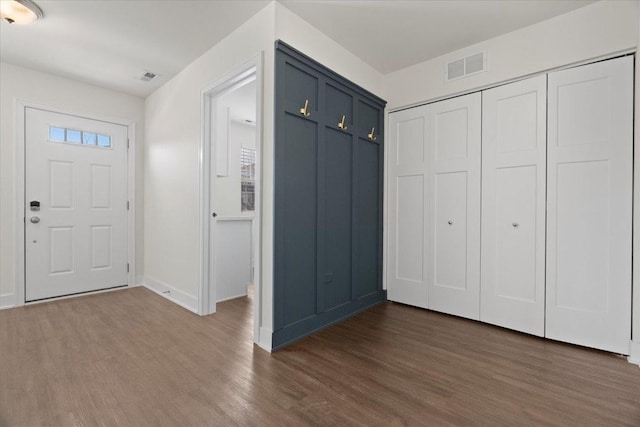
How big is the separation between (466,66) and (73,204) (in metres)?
4.73

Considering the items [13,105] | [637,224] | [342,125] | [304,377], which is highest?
[13,105]

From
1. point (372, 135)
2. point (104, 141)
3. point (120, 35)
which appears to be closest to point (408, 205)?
point (372, 135)

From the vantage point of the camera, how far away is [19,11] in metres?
2.37

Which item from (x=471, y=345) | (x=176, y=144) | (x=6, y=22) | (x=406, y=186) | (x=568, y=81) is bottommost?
(x=471, y=345)

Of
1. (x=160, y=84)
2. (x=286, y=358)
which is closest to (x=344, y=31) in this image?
(x=160, y=84)

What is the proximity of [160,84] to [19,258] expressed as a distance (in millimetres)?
2561

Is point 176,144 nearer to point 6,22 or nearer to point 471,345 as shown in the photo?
point 6,22

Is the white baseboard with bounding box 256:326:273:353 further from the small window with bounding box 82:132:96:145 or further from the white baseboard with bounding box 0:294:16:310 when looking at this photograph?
the small window with bounding box 82:132:96:145

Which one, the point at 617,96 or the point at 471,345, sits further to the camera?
the point at 471,345

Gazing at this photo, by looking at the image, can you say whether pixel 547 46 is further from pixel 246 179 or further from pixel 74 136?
pixel 74 136

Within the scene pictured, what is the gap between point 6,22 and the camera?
103 inches

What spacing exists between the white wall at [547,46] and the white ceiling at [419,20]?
75 millimetres

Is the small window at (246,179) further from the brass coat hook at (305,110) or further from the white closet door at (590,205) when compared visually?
the white closet door at (590,205)

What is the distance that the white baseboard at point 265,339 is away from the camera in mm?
2330
